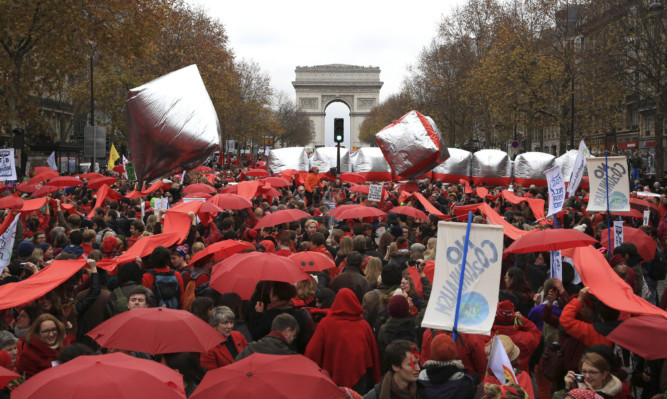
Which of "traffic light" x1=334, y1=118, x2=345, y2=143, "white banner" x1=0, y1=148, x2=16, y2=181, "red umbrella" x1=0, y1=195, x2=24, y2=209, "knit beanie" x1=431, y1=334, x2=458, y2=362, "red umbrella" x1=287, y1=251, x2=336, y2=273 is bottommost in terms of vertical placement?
"knit beanie" x1=431, y1=334, x2=458, y2=362

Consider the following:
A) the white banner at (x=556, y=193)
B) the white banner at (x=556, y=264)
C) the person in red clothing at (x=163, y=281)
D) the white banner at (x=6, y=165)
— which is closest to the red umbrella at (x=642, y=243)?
the white banner at (x=556, y=193)

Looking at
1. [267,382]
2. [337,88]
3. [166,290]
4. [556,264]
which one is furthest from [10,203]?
[337,88]

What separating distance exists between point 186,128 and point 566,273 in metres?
5.97

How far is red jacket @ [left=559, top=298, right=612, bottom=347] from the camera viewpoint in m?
5.67

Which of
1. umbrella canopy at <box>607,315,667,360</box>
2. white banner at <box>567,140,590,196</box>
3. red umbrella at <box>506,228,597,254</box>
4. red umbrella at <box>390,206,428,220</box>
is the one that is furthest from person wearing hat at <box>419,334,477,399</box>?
red umbrella at <box>390,206,428,220</box>

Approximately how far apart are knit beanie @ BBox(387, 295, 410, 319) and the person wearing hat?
3.69 feet

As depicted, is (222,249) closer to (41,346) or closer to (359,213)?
(41,346)

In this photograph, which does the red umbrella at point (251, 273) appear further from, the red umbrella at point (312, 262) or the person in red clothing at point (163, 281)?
the red umbrella at point (312, 262)

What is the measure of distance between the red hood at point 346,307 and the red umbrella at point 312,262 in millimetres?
1861

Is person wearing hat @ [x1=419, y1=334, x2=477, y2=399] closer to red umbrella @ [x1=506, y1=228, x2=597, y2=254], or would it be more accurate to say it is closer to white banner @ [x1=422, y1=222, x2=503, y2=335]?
white banner @ [x1=422, y1=222, x2=503, y2=335]

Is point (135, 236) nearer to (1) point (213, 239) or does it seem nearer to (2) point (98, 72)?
(1) point (213, 239)

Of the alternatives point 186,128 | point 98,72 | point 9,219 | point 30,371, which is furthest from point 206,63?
point 30,371

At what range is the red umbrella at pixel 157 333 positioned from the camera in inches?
196

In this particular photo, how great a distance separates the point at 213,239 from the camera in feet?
34.0
